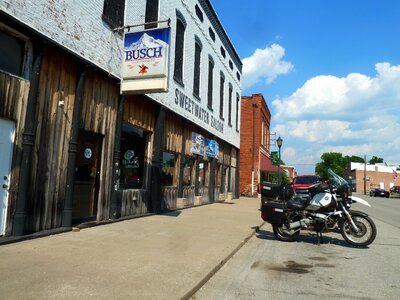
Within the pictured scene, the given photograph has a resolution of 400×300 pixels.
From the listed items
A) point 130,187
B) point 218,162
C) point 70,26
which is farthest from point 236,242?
point 218,162

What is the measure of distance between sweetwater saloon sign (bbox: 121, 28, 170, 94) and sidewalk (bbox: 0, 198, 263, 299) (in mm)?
3672

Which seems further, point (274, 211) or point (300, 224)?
point (274, 211)

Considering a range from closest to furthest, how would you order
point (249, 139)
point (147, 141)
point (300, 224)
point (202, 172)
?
point (300, 224) → point (147, 141) → point (202, 172) → point (249, 139)

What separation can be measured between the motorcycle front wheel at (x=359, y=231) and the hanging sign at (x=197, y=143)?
9.35 meters

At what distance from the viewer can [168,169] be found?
46.4 feet

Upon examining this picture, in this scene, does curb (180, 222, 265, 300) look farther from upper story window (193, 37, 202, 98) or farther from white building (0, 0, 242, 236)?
upper story window (193, 37, 202, 98)

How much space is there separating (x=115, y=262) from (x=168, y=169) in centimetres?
850

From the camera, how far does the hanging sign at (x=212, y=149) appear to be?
62.4 feet

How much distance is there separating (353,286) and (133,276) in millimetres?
3156

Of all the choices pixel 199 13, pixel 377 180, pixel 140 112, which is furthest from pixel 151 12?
pixel 377 180

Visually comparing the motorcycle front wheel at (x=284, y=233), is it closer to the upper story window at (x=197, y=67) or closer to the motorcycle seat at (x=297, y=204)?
the motorcycle seat at (x=297, y=204)

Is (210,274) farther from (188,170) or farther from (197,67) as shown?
(197,67)

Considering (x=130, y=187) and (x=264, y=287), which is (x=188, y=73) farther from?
(x=264, y=287)

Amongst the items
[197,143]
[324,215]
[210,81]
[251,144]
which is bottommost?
[324,215]
